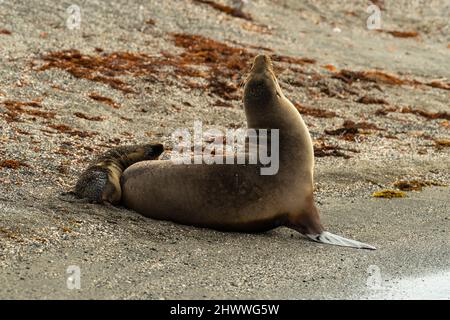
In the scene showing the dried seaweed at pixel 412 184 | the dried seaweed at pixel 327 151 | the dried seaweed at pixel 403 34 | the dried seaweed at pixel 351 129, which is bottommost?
the dried seaweed at pixel 412 184

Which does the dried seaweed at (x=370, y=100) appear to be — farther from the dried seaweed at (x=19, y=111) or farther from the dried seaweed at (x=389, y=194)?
the dried seaweed at (x=19, y=111)

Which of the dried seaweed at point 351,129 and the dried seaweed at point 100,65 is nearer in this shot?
the dried seaweed at point 351,129

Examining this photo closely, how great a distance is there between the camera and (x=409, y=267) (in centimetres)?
688

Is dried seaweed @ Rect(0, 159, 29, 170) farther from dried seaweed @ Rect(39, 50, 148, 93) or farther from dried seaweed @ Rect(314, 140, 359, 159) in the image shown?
dried seaweed @ Rect(39, 50, 148, 93)

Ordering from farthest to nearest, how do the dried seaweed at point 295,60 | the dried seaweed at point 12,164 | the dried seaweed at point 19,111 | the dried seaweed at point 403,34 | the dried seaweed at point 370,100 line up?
the dried seaweed at point 403,34 → the dried seaweed at point 295,60 → the dried seaweed at point 370,100 → the dried seaweed at point 19,111 → the dried seaweed at point 12,164

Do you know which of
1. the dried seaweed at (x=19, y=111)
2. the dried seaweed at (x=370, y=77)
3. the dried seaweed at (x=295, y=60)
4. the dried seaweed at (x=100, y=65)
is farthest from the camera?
the dried seaweed at (x=295, y=60)

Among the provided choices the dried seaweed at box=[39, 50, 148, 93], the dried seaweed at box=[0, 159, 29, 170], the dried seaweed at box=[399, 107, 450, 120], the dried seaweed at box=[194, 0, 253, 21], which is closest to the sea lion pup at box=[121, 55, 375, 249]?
the dried seaweed at box=[0, 159, 29, 170]

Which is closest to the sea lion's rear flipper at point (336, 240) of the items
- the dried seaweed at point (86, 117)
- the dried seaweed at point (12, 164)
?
the dried seaweed at point (12, 164)

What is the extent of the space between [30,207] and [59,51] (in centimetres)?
798

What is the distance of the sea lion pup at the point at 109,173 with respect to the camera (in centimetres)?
779

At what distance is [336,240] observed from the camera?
7336mm

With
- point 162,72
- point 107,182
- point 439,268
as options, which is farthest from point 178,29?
point 439,268

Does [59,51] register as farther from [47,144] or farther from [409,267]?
[409,267]

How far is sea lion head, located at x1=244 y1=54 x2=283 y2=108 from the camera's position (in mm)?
7852
